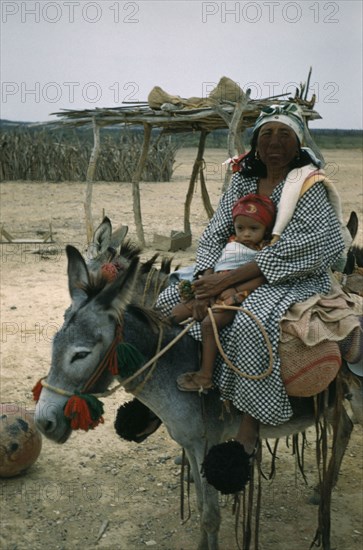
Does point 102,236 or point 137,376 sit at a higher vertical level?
point 102,236

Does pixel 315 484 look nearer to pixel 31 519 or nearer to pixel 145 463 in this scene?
pixel 145 463

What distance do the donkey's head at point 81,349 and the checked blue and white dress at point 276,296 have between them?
0.50 metres

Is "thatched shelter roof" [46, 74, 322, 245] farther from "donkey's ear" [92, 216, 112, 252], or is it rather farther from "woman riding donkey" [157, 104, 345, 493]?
"woman riding donkey" [157, 104, 345, 493]

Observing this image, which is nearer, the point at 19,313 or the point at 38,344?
the point at 38,344

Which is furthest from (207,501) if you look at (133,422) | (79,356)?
(79,356)

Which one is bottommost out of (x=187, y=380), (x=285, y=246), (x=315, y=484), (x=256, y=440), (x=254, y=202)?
(x=315, y=484)

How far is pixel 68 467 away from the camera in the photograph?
467 cm

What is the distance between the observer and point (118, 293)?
2.87 metres

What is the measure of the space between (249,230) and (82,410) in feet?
4.06

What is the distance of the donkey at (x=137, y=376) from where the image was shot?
2.86 m

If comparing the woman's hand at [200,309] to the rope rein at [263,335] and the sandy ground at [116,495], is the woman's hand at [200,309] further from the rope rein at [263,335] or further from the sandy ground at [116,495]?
the sandy ground at [116,495]

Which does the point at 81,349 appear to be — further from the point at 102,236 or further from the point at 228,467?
the point at 102,236

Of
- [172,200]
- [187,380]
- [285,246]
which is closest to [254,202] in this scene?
[285,246]

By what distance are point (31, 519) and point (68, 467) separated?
0.68m
